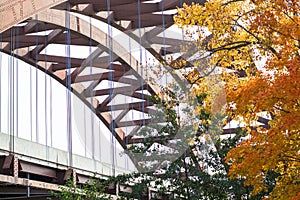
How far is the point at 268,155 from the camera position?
43.7 feet

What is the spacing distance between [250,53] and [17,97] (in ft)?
33.2

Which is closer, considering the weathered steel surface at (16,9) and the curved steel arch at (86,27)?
the weathered steel surface at (16,9)

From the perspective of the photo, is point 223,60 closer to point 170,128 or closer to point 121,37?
point 170,128

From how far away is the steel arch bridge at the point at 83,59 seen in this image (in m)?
18.2

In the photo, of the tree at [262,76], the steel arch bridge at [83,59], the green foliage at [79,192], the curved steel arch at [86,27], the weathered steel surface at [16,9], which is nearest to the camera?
the tree at [262,76]

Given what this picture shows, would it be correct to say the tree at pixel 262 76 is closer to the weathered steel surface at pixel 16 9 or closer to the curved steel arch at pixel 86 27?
the weathered steel surface at pixel 16 9

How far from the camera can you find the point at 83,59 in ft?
101

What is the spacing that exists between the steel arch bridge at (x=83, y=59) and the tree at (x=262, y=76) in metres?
3.32

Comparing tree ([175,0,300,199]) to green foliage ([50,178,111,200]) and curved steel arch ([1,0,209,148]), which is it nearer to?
green foliage ([50,178,111,200])

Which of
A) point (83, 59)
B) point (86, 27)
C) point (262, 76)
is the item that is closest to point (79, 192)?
point (262, 76)

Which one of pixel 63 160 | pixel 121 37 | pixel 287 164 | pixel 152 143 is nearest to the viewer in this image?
pixel 287 164

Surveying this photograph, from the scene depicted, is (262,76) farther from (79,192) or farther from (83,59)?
(83,59)

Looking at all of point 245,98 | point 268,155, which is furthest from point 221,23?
point 268,155

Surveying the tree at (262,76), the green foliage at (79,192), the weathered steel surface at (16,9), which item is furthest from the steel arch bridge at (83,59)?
the tree at (262,76)
